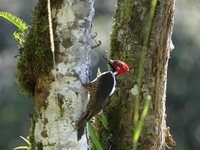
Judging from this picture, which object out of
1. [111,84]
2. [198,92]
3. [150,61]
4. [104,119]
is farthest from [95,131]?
[198,92]

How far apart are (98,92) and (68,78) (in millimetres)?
291

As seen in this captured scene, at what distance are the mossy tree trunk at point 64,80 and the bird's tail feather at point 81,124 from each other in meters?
0.03

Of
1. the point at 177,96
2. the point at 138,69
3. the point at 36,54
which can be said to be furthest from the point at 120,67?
the point at 177,96

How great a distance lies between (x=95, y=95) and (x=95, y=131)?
1492mm

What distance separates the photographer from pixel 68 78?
5.90 m

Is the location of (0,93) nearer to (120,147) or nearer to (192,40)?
(192,40)

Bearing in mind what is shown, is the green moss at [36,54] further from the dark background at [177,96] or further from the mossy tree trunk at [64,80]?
the dark background at [177,96]

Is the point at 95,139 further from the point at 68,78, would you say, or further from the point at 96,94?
the point at 68,78

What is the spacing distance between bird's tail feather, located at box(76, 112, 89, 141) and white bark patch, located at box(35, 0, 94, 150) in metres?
0.03

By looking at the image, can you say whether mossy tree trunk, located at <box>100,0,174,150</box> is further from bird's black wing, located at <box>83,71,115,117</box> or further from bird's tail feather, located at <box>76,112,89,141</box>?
bird's tail feather, located at <box>76,112,89,141</box>

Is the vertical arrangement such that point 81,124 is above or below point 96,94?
below

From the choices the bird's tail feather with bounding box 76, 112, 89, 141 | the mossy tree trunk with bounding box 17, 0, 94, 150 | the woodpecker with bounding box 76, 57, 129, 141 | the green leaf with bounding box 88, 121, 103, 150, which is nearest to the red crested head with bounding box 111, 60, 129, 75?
the woodpecker with bounding box 76, 57, 129, 141

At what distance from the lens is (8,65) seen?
25719mm

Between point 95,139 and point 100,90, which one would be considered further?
point 95,139
